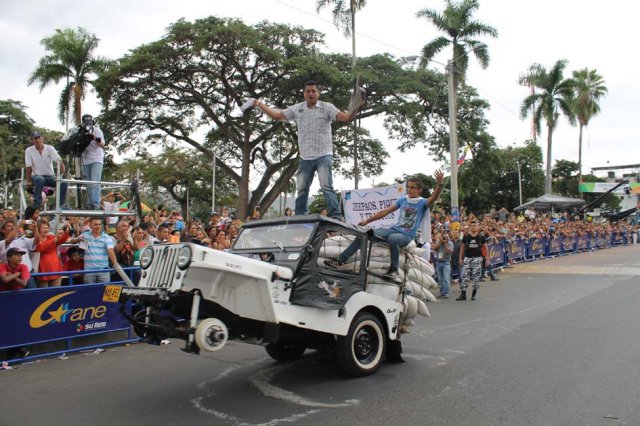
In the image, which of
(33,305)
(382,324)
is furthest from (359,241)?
(33,305)

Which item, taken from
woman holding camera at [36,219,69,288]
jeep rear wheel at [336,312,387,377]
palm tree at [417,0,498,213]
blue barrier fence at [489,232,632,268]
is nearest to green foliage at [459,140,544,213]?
blue barrier fence at [489,232,632,268]

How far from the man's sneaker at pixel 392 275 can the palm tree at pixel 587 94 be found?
49613 millimetres

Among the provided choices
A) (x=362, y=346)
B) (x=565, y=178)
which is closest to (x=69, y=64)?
(x=362, y=346)

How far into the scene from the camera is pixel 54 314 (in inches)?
299

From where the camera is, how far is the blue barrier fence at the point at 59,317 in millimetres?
7121

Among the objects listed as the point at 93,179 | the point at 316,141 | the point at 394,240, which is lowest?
the point at 394,240

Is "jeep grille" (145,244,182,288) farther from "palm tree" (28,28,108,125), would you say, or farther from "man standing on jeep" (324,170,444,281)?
"palm tree" (28,28,108,125)

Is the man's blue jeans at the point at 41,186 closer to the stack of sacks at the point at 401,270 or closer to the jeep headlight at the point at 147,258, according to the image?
the jeep headlight at the point at 147,258

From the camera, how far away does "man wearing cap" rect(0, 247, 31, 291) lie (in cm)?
700

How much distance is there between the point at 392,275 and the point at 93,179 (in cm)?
540

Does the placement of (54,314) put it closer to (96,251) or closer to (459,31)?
(96,251)

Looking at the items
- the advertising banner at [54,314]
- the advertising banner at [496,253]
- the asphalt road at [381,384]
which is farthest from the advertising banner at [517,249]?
the advertising banner at [54,314]

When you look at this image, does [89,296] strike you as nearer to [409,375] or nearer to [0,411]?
[0,411]

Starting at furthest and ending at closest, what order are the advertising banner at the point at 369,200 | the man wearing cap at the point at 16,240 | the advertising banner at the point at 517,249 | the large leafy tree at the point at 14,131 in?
1. the large leafy tree at the point at 14,131
2. the advertising banner at the point at 517,249
3. the advertising banner at the point at 369,200
4. the man wearing cap at the point at 16,240
